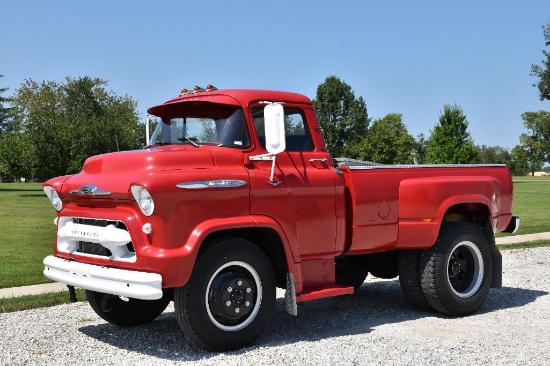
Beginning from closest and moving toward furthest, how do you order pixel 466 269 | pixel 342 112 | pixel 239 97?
pixel 239 97 → pixel 466 269 → pixel 342 112

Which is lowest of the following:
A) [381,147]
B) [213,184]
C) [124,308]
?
[124,308]

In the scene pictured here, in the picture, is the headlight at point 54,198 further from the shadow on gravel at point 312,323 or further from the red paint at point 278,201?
the shadow on gravel at point 312,323

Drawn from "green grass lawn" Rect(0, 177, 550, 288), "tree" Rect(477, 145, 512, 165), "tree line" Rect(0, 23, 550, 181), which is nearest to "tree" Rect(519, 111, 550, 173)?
"tree line" Rect(0, 23, 550, 181)

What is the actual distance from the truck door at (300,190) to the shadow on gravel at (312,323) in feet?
2.85

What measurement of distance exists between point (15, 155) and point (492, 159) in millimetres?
111458

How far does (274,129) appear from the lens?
594cm

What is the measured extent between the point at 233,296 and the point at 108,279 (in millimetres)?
1053

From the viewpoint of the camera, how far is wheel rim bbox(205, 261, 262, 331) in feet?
19.3

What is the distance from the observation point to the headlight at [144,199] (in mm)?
5555

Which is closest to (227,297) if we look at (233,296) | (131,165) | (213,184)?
(233,296)

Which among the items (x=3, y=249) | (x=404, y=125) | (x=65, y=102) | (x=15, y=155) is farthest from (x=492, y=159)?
(x=3, y=249)

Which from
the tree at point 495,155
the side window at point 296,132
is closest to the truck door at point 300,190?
the side window at point 296,132

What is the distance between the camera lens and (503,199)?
8391mm

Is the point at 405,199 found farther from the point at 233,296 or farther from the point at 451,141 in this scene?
the point at 451,141
